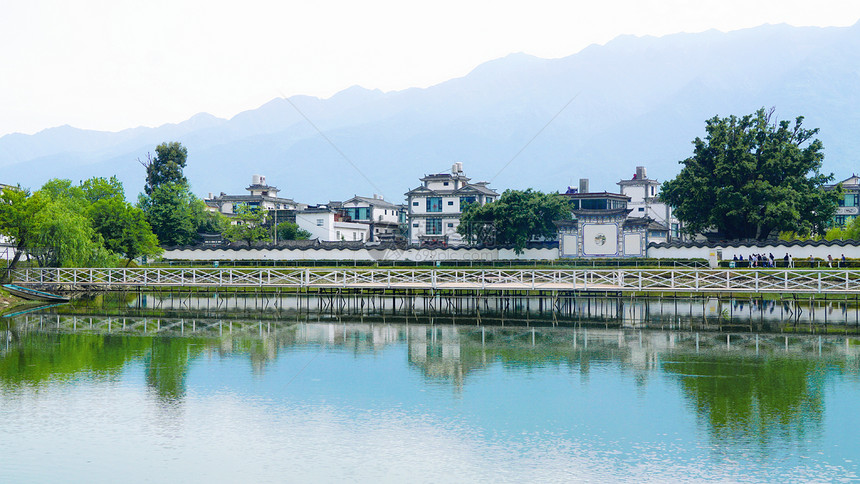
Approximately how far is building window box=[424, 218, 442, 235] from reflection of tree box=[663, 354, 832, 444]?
209 feet

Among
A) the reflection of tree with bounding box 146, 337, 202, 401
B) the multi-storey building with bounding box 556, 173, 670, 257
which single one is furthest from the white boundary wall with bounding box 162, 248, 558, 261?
the reflection of tree with bounding box 146, 337, 202, 401

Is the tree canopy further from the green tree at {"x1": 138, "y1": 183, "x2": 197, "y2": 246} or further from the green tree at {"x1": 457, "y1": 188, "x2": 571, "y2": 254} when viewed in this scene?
the green tree at {"x1": 457, "y1": 188, "x2": 571, "y2": 254}

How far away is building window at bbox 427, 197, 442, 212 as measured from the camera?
9062 centimetres

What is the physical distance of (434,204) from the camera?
9088cm

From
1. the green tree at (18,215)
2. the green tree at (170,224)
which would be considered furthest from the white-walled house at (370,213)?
the green tree at (18,215)

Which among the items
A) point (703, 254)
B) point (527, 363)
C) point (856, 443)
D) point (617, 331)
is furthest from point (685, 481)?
point (703, 254)

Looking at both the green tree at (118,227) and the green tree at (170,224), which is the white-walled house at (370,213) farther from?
the green tree at (118,227)

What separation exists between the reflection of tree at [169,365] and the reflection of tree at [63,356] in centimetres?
74

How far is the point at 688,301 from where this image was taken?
157 feet

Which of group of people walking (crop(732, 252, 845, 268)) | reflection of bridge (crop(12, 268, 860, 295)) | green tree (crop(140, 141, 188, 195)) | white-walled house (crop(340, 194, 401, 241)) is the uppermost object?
green tree (crop(140, 141, 188, 195))

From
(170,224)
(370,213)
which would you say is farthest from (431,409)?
(370,213)

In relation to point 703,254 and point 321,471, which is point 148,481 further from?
point 703,254

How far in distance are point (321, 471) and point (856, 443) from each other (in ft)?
36.4

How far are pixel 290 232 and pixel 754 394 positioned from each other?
77417 millimetres
